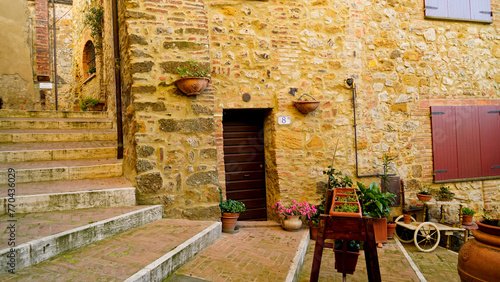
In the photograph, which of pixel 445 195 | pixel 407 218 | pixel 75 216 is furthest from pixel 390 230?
pixel 75 216

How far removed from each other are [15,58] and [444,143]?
1103 centimetres

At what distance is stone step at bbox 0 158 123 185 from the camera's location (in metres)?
3.53

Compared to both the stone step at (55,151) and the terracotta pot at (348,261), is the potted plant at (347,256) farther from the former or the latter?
the stone step at (55,151)

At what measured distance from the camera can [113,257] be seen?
98.0 inches

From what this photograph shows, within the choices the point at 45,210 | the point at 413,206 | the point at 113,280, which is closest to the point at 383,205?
the point at 413,206

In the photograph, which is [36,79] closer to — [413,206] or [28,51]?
[28,51]

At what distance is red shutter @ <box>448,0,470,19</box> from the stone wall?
10801 mm

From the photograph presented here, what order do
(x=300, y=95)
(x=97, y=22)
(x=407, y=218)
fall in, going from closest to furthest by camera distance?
(x=300, y=95), (x=407, y=218), (x=97, y=22)

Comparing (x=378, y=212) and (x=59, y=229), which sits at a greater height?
(x=59, y=229)

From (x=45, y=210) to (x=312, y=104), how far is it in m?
4.04

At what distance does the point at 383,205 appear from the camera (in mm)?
4773

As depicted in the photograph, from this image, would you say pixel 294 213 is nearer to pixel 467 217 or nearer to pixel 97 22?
pixel 467 217

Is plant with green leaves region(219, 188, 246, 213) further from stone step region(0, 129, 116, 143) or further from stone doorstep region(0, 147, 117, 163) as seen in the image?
stone step region(0, 129, 116, 143)

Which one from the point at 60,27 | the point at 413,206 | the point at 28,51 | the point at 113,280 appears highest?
the point at 60,27
